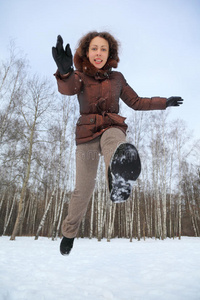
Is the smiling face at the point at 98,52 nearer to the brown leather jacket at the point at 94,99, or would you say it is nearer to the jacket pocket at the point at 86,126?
the brown leather jacket at the point at 94,99

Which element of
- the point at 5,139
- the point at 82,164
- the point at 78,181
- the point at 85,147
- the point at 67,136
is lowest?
the point at 78,181

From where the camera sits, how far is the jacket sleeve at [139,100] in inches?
82.0

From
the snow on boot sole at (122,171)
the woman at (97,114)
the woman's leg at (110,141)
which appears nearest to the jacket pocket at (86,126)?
the woman at (97,114)

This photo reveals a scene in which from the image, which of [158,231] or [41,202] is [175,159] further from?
[41,202]

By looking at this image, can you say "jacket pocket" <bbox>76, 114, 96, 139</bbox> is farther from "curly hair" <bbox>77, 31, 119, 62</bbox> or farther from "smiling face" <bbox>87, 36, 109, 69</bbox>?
"curly hair" <bbox>77, 31, 119, 62</bbox>

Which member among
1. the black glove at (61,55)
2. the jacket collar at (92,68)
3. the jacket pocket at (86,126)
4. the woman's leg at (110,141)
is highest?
the jacket collar at (92,68)

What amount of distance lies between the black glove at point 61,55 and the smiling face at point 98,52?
51cm

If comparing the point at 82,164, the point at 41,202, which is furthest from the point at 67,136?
the point at 41,202

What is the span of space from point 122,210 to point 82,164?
21.7 meters

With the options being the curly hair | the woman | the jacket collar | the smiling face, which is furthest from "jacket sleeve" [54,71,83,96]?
the curly hair

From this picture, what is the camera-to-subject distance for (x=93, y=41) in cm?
205

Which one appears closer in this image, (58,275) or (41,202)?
(58,275)

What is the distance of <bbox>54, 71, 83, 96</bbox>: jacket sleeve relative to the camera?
1.68 meters

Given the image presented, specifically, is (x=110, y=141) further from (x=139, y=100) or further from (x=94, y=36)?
(x=94, y=36)
